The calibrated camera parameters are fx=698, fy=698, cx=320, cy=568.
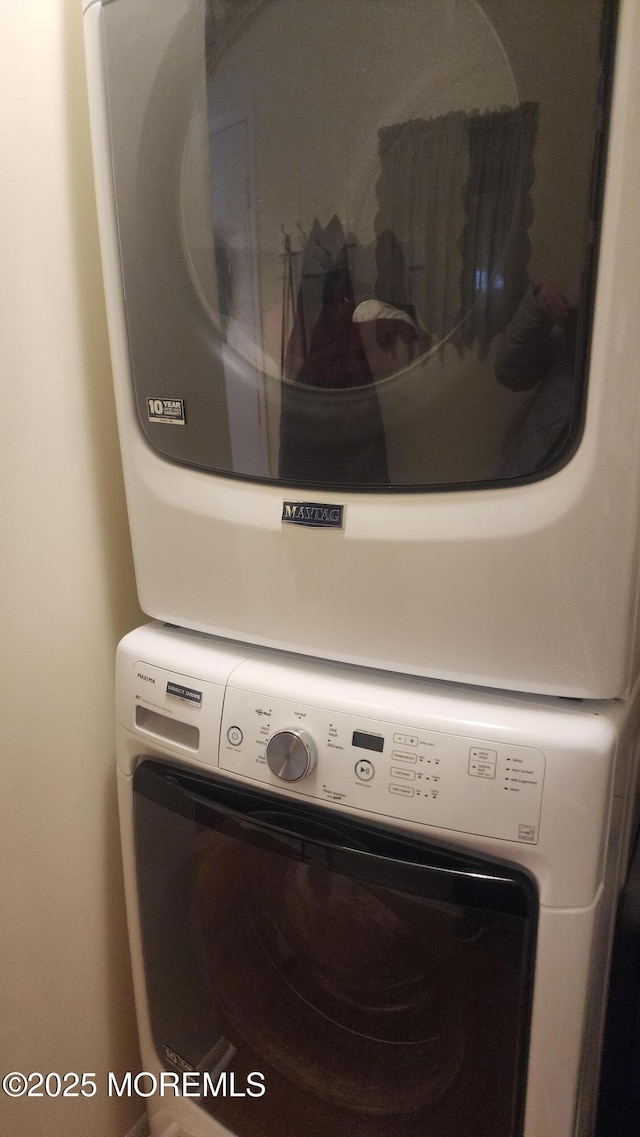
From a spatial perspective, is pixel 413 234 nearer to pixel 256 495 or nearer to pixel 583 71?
pixel 583 71

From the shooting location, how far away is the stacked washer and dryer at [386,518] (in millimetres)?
547

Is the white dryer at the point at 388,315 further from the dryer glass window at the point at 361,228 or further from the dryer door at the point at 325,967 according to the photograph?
the dryer door at the point at 325,967

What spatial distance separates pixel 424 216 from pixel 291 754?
51 centimetres

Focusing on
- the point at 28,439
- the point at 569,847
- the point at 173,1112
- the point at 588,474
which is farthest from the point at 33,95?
the point at 173,1112

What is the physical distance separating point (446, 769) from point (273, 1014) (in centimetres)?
46

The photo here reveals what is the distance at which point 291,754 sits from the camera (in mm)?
697

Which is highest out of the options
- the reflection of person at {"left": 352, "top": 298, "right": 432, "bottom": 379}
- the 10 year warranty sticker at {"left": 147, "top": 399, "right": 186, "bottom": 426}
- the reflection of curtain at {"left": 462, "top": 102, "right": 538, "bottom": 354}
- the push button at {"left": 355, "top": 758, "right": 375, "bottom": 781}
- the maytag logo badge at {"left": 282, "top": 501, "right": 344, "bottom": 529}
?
the reflection of curtain at {"left": 462, "top": 102, "right": 538, "bottom": 354}

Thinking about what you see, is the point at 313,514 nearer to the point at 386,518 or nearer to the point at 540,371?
the point at 386,518

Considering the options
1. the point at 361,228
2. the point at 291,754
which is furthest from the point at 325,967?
the point at 361,228

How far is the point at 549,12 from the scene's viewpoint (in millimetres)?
498

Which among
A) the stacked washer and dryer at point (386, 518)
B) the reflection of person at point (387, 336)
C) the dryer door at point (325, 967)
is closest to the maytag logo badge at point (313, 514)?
the stacked washer and dryer at point (386, 518)

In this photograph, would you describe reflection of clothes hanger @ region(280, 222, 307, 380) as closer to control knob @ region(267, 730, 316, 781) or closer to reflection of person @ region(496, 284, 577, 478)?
reflection of person @ region(496, 284, 577, 478)

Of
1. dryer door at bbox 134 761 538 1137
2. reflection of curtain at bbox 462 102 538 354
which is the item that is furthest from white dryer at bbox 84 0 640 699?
dryer door at bbox 134 761 538 1137

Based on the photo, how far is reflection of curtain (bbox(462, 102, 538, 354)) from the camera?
20.9 inches
